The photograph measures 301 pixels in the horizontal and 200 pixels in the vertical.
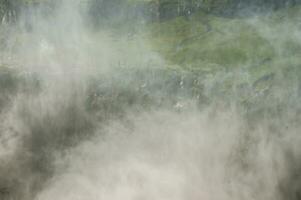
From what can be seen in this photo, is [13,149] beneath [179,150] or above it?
above

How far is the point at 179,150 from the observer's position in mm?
196625

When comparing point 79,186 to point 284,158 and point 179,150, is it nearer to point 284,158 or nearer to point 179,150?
point 179,150

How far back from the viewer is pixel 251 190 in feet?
522

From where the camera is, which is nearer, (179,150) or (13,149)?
(13,149)

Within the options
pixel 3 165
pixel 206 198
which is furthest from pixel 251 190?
pixel 3 165

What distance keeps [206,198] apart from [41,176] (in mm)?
62378

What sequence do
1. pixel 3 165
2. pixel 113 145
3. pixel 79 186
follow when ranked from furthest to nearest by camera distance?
pixel 113 145, pixel 3 165, pixel 79 186

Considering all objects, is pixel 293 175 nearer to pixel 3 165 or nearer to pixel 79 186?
pixel 79 186

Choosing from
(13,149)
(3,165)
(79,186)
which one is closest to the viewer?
(79,186)

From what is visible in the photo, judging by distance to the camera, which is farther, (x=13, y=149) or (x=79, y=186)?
(x=13, y=149)

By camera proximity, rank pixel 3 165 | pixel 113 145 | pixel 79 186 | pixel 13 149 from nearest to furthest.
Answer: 1. pixel 79 186
2. pixel 3 165
3. pixel 13 149
4. pixel 113 145

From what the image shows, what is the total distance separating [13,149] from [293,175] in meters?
115

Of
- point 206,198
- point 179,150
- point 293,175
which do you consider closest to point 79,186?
Result: point 206,198

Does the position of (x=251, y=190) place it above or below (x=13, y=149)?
below
